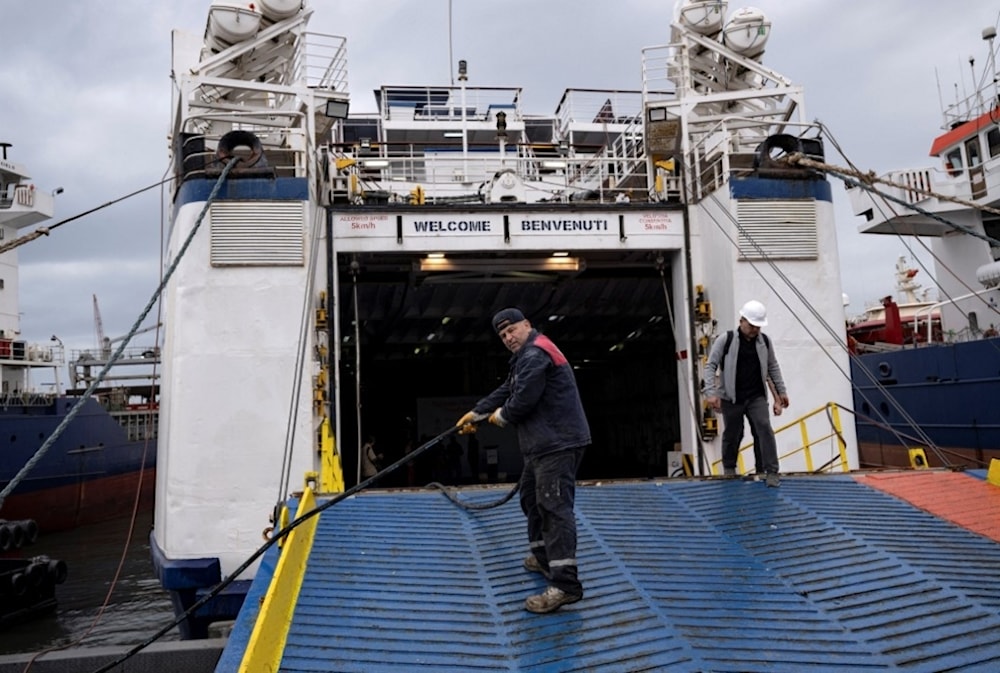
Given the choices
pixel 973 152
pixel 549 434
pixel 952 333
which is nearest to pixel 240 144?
Result: pixel 549 434

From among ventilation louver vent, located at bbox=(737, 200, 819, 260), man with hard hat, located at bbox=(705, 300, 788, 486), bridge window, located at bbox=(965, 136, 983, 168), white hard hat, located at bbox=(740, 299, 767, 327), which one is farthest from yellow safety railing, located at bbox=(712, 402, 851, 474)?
bridge window, located at bbox=(965, 136, 983, 168)

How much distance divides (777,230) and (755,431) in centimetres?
294

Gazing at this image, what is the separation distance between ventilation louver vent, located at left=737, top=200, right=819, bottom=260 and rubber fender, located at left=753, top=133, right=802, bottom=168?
1.60ft

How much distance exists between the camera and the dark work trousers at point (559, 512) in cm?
418

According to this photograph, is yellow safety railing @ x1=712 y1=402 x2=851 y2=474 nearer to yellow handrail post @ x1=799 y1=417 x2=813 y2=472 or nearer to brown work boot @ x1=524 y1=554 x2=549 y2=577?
yellow handrail post @ x1=799 y1=417 x2=813 y2=472

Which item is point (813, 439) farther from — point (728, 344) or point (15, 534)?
point (15, 534)

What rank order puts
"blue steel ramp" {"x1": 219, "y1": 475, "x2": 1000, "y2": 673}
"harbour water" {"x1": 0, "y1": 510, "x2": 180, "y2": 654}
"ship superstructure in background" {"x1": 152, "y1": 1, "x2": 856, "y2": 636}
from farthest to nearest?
"harbour water" {"x1": 0, "y1": 510, "x2": 180, "y2": 654}
"ship superstructure in background" {"x1": 152, "y1": 1, "x2": 856, "y2": 636}
"blue steel ramp" {"x1": 219, "y1": 475, "x2": 1000, "y2": 673}

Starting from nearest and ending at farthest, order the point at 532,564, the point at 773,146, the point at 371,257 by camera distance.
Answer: the point at 532,564 < the point at 773,146 < the point at 371,257

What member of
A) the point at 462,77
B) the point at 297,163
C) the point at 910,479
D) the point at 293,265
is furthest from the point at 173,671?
the point at 462,77

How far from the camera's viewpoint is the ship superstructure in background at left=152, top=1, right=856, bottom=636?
739 centimetres

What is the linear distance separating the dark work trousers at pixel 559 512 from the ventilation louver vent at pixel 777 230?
5.01m

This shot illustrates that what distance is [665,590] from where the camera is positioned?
14.4 feet

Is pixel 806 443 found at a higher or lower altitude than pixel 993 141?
lower

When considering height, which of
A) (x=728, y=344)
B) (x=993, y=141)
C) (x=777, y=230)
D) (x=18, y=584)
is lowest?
(x=18, y=584)
